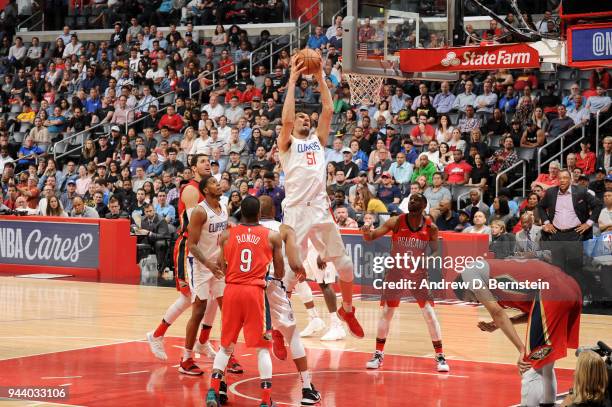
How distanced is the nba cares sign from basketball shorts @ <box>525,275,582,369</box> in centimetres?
712

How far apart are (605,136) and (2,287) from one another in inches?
431

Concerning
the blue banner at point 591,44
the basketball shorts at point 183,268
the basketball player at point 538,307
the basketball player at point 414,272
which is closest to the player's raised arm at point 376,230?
the basketball player at point 414,272

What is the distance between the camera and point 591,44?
12289mm

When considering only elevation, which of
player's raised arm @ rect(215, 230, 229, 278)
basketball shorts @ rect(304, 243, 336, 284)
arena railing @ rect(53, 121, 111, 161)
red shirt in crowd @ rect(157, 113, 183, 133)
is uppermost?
red shirt in crowd @ rect(157, 113, 183, 133)

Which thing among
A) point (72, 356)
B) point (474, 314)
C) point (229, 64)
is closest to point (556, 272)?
point (72, 356)

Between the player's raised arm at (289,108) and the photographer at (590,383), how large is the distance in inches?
184

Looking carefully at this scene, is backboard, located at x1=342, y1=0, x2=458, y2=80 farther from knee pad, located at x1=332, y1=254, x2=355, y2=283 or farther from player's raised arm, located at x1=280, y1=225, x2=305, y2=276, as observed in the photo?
player's raised arm, located at x1=280, y1=225, x2=305, y2=276

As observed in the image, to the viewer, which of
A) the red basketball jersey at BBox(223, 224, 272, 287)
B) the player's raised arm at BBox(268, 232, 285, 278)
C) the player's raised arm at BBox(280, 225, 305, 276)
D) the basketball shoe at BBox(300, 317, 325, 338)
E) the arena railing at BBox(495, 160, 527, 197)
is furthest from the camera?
the arena railing at BBox(495, 160, 527, 197)

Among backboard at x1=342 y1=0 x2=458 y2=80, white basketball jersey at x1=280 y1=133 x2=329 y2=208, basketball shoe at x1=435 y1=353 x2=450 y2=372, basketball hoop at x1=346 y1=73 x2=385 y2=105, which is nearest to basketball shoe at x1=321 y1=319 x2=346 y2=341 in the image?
basketball shoe at x1=435 y1=353 x2=450 y2=372

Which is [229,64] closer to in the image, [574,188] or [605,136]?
[605,136]

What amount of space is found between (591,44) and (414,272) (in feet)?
12.2

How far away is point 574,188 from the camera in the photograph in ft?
50.6

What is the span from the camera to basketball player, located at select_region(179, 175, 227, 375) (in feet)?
33.8

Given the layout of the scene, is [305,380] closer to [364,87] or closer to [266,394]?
[266,394]
